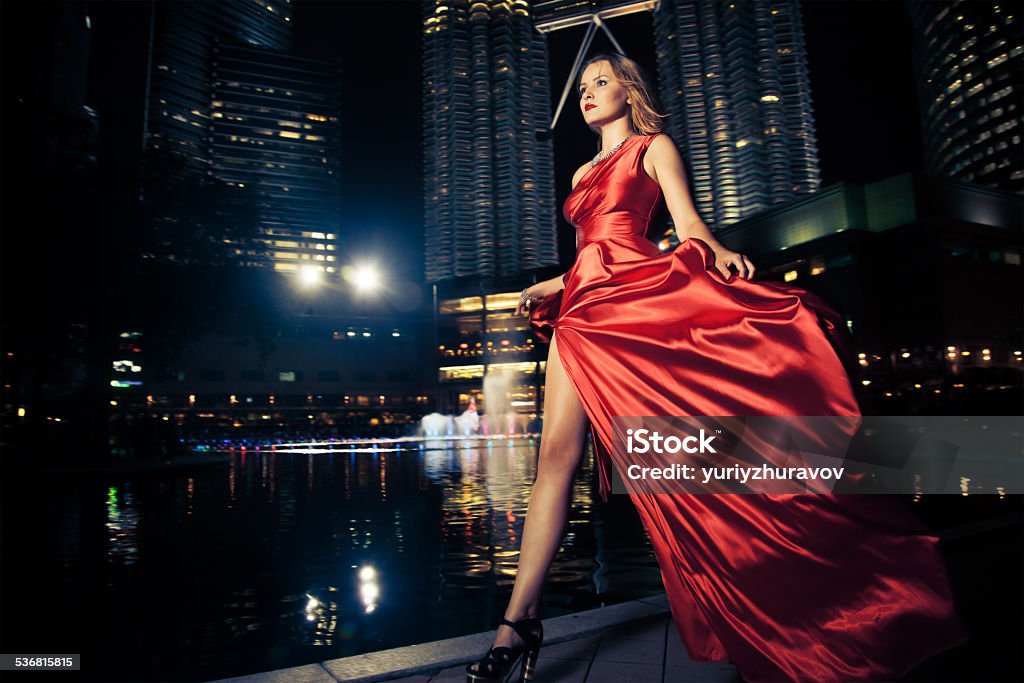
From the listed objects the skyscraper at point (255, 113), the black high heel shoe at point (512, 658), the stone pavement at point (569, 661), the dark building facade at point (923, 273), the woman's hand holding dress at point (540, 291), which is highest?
the skyscraper at point (255, 113)

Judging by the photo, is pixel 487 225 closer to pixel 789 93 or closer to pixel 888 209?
pixel 789 93

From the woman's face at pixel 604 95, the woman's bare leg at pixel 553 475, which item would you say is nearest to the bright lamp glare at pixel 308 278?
the woman's face at pixel 604 95

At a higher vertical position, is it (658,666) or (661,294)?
(661,294)

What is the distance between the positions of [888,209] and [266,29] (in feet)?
533

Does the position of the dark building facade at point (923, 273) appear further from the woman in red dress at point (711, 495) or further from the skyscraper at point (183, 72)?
the skyscraper at point (183, 72)

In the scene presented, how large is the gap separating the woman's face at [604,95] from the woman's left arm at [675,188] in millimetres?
323

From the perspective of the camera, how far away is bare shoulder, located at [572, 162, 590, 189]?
2768mm

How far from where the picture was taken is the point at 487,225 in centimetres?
12644

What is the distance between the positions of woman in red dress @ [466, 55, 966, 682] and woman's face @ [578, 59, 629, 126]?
3.6 inches

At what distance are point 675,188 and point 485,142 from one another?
122347 mm

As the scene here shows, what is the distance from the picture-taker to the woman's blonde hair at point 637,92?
268 cm

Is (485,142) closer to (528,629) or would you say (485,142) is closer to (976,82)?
(976,82)

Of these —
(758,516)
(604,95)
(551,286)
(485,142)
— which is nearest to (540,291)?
(551,286)

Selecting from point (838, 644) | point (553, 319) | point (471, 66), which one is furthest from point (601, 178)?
point (471, 66)
